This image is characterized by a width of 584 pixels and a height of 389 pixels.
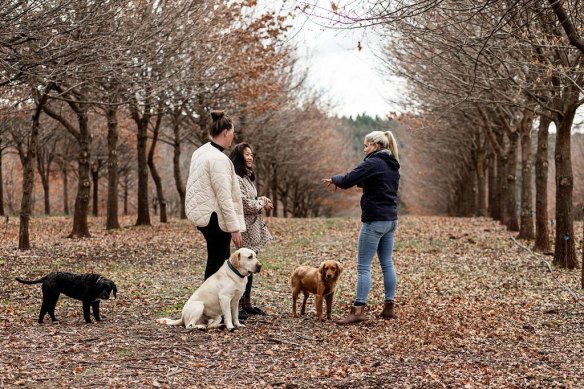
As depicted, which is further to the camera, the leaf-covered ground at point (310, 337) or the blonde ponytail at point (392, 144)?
the blonde ponytail at point (392, 144)

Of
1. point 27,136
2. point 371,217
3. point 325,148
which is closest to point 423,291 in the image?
point 371,217

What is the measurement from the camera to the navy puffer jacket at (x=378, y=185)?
24.7 ft

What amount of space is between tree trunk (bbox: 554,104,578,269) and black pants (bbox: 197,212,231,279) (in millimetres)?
8362

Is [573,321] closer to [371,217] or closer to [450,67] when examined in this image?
[371,217]

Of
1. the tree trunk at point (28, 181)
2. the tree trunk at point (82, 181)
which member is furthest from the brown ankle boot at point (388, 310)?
the tree trunk at point (82, 181)

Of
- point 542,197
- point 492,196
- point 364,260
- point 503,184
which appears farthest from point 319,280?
point 492,196

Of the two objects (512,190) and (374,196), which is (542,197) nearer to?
(512,190)

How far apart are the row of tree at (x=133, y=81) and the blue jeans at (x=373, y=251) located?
5.35 metres

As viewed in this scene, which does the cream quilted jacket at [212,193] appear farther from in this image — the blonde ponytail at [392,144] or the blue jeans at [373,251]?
the blonde ponytail at [392,144]

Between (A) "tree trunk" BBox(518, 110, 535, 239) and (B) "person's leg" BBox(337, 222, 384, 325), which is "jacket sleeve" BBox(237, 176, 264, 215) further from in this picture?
(A) "tree trunk" BBox(518, 110, 535, 239)

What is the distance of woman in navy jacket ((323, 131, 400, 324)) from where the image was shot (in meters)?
7.51

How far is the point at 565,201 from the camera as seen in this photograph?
506 inches

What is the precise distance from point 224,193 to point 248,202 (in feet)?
2.48

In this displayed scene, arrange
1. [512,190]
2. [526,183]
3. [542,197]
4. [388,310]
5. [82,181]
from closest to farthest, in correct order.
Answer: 1. [388,310]
2. [542,197]
3. [82,181]
4. [526,183]
5. [512,190]
